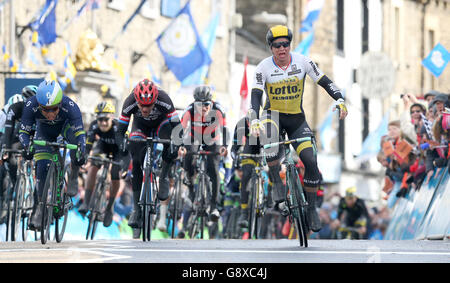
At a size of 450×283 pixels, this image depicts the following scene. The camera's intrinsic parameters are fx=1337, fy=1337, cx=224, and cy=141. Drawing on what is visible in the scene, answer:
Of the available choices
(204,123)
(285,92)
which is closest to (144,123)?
(285,92)

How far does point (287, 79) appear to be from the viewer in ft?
45.2

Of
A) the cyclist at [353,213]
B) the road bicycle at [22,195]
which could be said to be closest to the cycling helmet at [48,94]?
the road bicycle at [22,195]

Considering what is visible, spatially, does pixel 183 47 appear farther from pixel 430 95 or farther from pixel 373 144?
pixel 430 95

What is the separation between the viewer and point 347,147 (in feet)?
153

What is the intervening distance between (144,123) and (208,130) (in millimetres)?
3475

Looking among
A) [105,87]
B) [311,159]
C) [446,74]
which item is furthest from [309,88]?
[311,159]

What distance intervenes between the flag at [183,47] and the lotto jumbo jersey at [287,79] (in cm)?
1563

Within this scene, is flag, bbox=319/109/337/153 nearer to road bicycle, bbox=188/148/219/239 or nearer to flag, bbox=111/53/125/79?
flag, bbox=111/53/125/79

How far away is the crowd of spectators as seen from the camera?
18.0 meters

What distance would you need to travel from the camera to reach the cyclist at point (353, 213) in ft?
86.8

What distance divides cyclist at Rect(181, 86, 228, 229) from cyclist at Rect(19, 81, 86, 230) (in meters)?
3.27

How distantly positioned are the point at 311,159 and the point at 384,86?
30.9 metres

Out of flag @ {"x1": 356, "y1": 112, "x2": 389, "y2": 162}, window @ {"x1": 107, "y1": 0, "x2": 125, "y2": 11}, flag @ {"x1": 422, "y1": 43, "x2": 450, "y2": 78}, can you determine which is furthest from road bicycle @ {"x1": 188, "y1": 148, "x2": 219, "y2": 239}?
flag @ {"x1": 356, "y1": 112, "x2": 389, "y2": 162}
